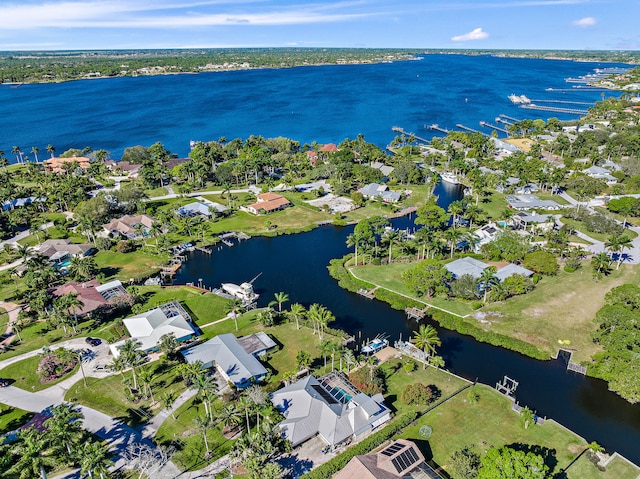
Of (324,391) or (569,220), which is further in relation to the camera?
(569,220)

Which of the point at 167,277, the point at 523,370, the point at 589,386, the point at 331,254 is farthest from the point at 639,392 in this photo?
the point at 167,277

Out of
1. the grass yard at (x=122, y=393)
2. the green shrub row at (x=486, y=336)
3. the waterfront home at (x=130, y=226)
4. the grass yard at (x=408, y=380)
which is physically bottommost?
the grass yard at (x=122, y=393)

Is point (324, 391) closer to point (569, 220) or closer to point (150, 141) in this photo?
point (569, 220)

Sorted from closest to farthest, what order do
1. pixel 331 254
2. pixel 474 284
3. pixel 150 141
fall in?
pixel 474 284
pixel 331 254
pixel 150 141

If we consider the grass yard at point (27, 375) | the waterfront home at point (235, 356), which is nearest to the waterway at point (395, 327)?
the waterfront home at point (235, 356)

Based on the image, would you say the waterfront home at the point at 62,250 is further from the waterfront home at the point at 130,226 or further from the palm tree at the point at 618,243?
the palm tree at the point at 618,243

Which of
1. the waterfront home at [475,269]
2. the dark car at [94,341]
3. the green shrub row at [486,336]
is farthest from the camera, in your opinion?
the waterfront home at [475,269]
